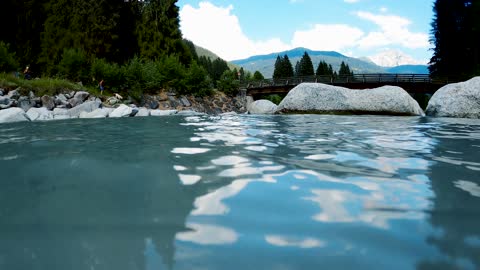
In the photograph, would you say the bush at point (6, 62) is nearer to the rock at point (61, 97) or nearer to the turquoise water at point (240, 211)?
the rock at point (61, 97)

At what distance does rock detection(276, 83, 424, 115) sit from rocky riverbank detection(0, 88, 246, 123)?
5198 millimetres

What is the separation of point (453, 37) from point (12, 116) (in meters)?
42.2

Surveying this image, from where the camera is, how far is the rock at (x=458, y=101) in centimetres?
Result: 1041

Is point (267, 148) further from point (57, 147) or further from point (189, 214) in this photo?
point (57, 147)

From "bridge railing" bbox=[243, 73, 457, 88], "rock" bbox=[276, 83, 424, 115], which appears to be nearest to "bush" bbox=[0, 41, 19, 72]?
"rock" bbox=[276, 83, 424, 115]

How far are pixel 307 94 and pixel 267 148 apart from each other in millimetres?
10215

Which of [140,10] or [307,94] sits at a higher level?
[140,10]

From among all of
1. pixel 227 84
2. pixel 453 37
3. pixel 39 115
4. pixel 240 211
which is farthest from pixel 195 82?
pixel 453 37

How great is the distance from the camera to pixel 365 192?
2.18 m

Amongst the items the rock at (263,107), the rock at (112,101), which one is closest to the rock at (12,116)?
the rock at (112,101)

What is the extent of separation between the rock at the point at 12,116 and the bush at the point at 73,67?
11023mm

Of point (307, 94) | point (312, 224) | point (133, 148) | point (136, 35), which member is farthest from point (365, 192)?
point (136, 35)

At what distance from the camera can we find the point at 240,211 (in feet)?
6.00

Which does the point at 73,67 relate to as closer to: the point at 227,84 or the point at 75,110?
the point at 75,110
